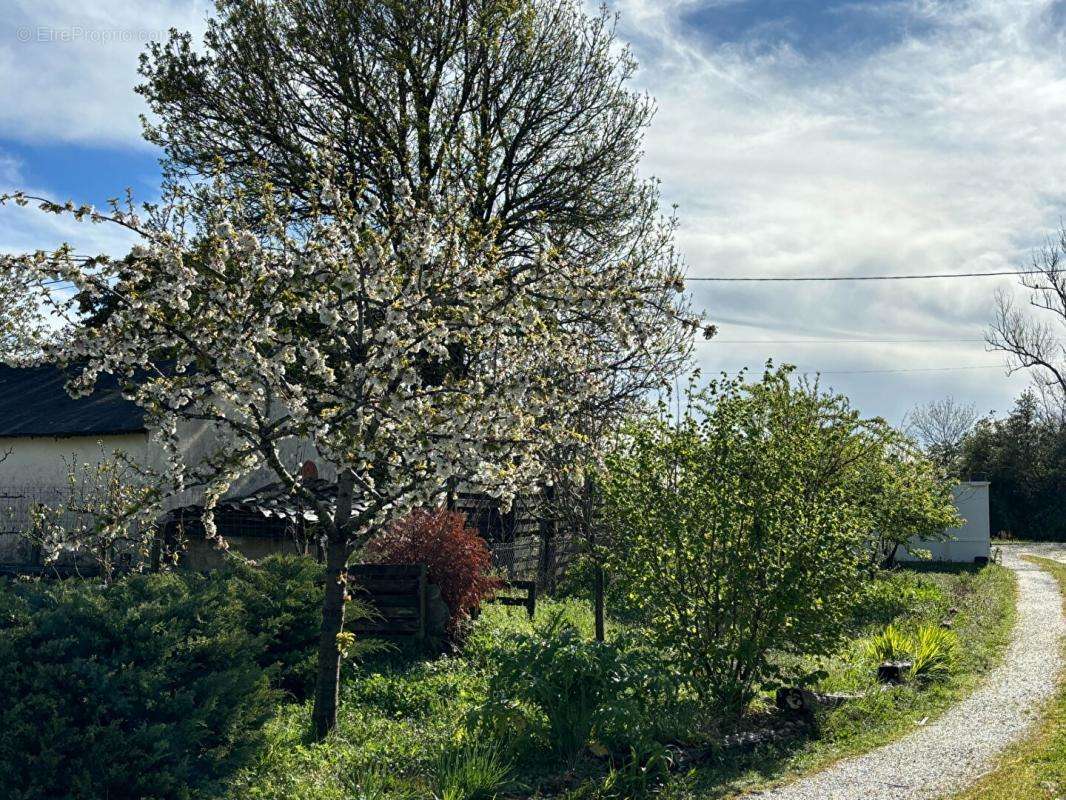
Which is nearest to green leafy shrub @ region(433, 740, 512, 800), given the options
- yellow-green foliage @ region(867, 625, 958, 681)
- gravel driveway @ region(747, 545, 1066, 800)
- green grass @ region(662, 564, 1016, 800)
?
green grass @ region(662, 564, 1016, 800)

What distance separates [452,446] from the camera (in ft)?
23.0

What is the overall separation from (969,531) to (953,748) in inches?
874

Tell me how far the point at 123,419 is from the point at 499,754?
1194 centimetres

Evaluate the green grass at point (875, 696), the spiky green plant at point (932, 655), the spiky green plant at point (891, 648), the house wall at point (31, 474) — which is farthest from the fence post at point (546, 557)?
the house wall at point (31, 474)

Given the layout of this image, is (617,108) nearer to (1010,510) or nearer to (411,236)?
(411,236)

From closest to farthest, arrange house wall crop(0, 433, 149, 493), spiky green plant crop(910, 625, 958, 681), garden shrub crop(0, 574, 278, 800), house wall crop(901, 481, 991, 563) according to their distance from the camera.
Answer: garden shrub crop(0, 574, 278, 800)
spiky green plant crop(910, 625, 958, 681)
house wall crop(0, 433, 149, 493)
house wall crop(901, 481, 991, 563)

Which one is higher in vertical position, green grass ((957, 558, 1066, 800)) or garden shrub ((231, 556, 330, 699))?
garden shrub ((231, 556, 330, 699))

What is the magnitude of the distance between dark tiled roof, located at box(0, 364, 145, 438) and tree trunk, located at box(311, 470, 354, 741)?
8.53 meters

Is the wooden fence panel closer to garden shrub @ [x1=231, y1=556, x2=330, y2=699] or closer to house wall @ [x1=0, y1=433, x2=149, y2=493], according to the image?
garden shrub @ [x1=231, y1=556, x2=330, y2=699]

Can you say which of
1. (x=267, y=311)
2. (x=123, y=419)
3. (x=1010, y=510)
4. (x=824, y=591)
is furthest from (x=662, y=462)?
(x=1010, y=510)

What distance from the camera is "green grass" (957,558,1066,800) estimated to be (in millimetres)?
6281

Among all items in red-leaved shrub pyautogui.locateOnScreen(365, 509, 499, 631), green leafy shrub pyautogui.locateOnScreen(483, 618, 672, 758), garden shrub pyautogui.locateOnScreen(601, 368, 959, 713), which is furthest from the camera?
red-leaved shrub pyautogui.locateOnScreen(365, 509, 499, 631)

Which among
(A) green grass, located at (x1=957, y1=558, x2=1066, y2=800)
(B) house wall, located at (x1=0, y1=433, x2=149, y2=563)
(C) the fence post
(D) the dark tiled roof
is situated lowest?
(A) green grass, located at (x1=957, y1=558, x2=1066, y2=800)

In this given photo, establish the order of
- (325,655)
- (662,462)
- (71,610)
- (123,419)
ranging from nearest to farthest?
(71,610), (325,655), (662,462), (123,419)
